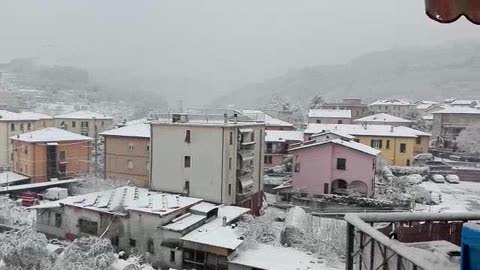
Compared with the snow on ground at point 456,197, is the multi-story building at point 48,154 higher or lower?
higher

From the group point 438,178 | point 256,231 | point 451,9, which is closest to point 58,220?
point 256,231

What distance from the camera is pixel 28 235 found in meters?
13.0

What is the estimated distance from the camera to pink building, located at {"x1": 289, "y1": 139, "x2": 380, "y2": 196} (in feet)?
79.5

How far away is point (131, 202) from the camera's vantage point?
17.0 meters

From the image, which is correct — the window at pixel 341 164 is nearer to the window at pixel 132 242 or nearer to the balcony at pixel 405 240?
the window at pixel 132 242

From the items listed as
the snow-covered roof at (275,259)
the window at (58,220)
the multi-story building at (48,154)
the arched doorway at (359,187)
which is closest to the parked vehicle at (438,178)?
the arched doorway at (359,187)

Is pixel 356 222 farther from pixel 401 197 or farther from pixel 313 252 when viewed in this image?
pixel 401 197

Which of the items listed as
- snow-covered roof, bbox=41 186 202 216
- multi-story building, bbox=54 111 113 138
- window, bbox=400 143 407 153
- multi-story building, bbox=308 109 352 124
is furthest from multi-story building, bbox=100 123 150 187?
multi-story building, bbox=308 109 352 124

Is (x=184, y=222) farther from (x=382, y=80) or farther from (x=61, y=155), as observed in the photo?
(x=382, y=80)

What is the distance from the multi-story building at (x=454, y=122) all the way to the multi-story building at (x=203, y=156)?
2510cm

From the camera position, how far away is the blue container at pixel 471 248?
52.5 inches

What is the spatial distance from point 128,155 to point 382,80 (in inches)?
4742

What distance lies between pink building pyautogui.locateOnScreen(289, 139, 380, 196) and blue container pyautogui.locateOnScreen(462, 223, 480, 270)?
76.5 feet

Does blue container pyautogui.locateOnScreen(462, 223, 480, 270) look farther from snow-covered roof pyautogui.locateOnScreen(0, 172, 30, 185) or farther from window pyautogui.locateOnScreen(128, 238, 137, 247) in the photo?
snow-covered roof pyautogui.locateOnScreen(0, 172, 30, 185)
